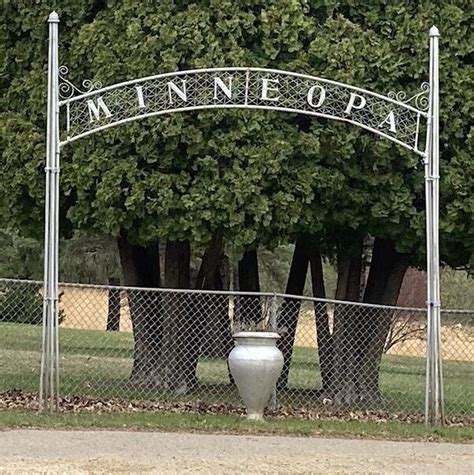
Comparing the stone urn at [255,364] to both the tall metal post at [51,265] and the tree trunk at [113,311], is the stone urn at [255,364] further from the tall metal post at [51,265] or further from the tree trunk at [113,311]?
the tree trunk at [113,311]

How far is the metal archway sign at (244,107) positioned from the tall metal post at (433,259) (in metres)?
0.01

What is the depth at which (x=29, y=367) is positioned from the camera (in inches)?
712

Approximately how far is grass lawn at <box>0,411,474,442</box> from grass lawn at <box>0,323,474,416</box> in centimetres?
225

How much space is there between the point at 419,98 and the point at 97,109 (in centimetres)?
366

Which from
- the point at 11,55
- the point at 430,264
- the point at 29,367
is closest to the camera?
the point at 430,264

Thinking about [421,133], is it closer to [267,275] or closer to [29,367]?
[29,367]

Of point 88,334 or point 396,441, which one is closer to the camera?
point 396,441

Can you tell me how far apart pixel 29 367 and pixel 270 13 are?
7760 millimetres

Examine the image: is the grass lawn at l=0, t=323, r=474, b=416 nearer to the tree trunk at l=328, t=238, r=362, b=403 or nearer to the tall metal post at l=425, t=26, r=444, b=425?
the tree trunk at l=328, t=238, r=362, b=403

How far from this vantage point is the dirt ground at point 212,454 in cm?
893

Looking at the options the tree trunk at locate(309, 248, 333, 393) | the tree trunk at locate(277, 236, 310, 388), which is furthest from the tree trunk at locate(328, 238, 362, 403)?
the tree trunk at locate(277, 236, 310, 388)

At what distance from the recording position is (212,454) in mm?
9664

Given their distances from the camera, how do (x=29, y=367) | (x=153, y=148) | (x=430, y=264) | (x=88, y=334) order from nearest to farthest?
(x=430, y=264) → (x=153, y=148) → (x=29, y=367) → (x=88, y=334)

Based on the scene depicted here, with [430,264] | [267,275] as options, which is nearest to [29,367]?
[430,264]
